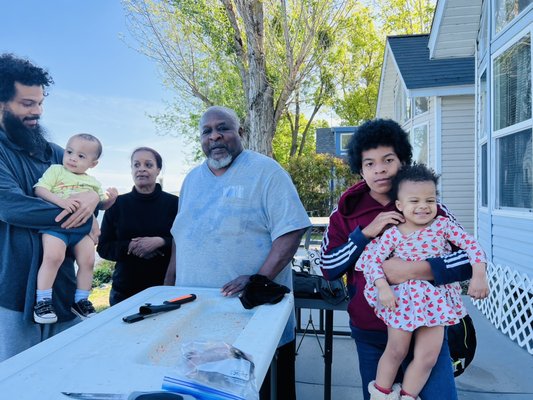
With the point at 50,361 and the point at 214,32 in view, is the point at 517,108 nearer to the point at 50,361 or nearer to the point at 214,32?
the point at 50,361

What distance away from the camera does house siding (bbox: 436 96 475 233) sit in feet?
29.2

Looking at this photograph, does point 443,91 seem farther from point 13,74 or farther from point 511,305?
point 13,74

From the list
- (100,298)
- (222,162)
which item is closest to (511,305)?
(222,162)

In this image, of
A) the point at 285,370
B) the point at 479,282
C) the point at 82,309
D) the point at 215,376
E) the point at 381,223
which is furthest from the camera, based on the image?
the point at 285,370

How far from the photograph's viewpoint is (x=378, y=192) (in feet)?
5.79

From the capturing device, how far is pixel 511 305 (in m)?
4.50

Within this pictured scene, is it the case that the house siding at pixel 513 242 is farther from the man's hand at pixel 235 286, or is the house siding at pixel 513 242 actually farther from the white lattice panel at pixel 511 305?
the man's hand at pixel 235 286

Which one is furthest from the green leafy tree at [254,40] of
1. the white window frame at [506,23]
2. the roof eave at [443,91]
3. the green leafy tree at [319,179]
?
the green leafy tree at [319,179]

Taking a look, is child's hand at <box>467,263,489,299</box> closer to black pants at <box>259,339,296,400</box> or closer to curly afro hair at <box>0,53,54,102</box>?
black pants at <box>259,339,296,400</box>

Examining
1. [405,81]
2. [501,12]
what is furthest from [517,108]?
[405,81]

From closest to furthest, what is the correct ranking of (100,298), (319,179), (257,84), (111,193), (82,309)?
(82,309) → (111,193) → (100,298) → (257,84) → (319,179)

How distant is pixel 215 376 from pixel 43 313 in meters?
1.36

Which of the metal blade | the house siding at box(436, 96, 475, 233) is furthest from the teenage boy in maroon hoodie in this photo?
the house siding at box(436, 96, 475, 233)

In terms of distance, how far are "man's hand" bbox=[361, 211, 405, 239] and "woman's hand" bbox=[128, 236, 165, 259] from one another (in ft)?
5.13
